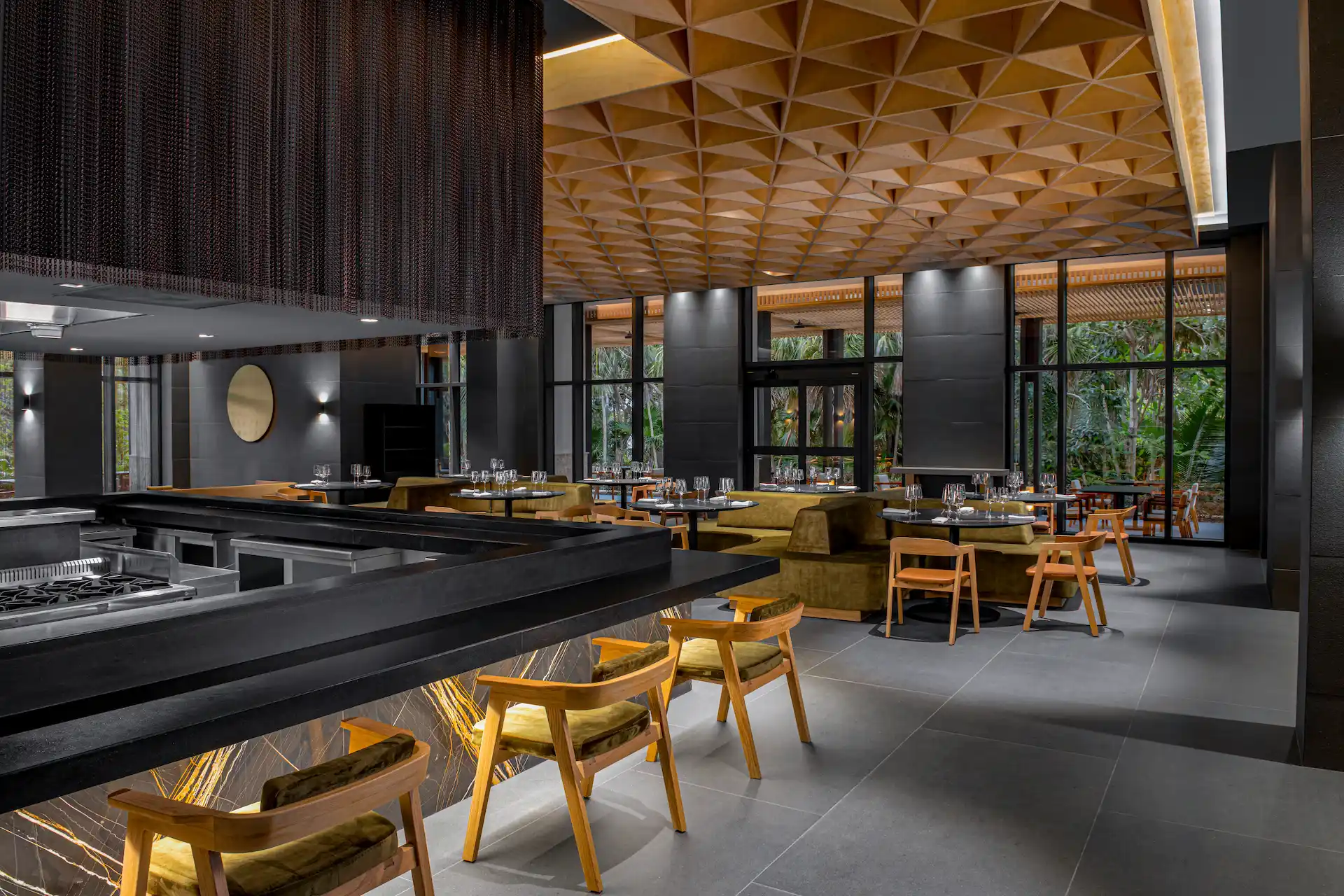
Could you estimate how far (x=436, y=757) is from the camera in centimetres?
334

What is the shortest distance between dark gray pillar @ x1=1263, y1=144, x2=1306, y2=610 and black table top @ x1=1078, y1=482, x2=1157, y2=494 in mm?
4676

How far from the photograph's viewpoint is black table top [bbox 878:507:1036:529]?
6.61 meters

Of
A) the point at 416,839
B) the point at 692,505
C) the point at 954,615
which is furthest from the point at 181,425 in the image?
the point at 416,839

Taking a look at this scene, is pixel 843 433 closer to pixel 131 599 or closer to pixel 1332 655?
pixel 1332 655

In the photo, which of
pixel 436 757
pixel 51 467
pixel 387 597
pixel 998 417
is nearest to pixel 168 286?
pixel 387 597

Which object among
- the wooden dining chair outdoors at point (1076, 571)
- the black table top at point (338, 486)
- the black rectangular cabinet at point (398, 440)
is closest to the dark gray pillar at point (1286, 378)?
the wooden dining chair outdoors at point (1076, 571)

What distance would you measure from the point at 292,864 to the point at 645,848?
1474 mm

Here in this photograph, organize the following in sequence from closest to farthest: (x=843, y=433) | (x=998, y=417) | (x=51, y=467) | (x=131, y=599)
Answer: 1. (x=131, y=599)
2. (x=51, y=467)
3. (x=998, y=417)
4. (x=843, y=433)

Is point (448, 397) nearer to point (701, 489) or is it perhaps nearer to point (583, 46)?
point (701, 489)

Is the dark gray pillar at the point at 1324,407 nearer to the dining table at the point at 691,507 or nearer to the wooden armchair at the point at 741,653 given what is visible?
the wooden armchair at the point at 741,653

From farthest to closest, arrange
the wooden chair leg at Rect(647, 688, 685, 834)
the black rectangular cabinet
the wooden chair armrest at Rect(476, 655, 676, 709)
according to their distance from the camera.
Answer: the black rectangular cabinet, the wooden chair leg at Rect(647, 688, 685, 834), the wooden chair armrest at Rect(476, 655, 676, 709)

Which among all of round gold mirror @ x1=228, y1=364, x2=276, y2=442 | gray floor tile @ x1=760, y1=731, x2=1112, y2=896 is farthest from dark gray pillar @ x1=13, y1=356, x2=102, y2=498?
round gold mirror @ x1=228, y1=364, x2=276, y2=442

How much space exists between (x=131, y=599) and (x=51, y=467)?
2.99 metres

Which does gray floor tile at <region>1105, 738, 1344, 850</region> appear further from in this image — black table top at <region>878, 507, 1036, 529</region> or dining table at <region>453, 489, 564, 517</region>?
dining table at <region>453, 489, 564, 517</region>
